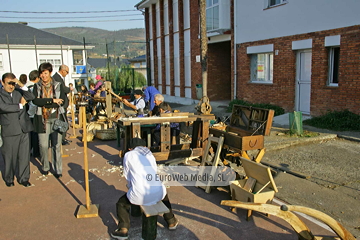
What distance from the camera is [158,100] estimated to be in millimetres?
7719

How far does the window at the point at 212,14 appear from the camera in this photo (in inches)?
669

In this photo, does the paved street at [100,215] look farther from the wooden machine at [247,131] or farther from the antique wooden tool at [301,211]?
the wooden machine at [247,131]

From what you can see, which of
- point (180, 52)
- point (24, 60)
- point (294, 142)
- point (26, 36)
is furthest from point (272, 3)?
point (26, 36)

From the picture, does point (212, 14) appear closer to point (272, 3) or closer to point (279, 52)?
point (272, 3)

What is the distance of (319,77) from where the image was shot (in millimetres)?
11898

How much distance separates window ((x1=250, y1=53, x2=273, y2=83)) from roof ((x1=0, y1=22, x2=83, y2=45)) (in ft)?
71.2

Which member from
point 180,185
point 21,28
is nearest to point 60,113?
point 180,185

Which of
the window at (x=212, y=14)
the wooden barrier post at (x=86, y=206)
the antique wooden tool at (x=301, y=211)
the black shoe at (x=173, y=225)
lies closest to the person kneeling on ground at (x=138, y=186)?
the black shoe at (x=173, y=225)

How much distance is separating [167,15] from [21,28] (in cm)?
1958

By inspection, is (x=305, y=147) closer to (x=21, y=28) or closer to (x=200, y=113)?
(x=200, y=113)

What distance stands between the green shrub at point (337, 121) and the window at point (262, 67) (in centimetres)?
363

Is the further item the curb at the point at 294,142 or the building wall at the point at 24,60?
the building wall at the point at 24,60

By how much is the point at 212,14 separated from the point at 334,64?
7534 mm

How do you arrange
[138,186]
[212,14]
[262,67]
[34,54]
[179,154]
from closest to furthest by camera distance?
[138,186] → [179,154] → [262,67] → [212,14] → [34,54]
